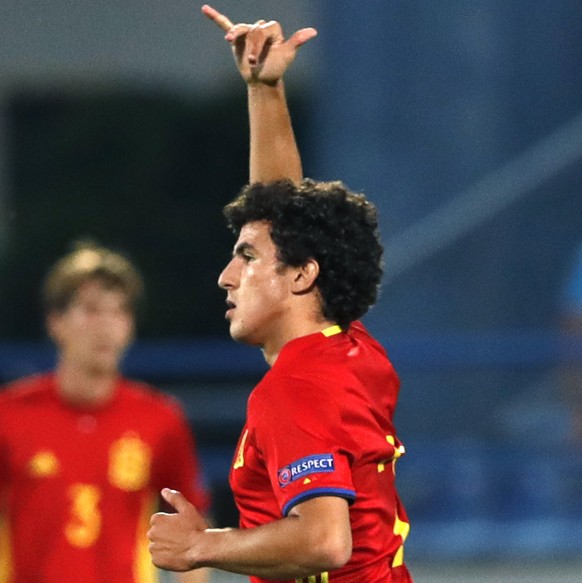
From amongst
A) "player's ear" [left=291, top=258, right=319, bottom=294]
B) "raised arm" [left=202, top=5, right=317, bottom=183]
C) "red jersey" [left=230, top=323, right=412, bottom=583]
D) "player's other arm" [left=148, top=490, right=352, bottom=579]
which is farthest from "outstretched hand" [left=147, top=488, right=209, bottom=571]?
"raised arm" [left=202, top=5, right=317, bottom=183]

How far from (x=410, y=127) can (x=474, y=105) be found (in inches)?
18.2

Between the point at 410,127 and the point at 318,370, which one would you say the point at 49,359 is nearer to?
the point at 410,127

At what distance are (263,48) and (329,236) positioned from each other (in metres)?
0.69

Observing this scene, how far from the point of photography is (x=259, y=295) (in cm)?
373

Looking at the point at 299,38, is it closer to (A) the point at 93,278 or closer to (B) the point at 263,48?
(B) the point at 263,48

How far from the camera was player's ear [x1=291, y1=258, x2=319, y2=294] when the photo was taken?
373 centimetres

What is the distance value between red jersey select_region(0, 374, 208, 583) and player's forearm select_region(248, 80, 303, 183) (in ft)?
5.17

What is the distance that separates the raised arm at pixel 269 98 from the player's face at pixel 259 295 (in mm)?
530

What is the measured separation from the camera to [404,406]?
9.98 metres

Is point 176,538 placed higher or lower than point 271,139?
lower

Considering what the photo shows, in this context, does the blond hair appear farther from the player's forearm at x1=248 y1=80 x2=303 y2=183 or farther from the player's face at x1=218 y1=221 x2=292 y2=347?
the player's face at x1=218 y1=221 x2=292 y2=347

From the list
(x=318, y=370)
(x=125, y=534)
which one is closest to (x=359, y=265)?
(x=318, y=370)

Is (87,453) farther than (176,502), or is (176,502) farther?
(87,453)

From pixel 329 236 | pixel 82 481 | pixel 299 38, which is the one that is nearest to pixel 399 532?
pixel 329 236
